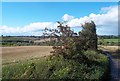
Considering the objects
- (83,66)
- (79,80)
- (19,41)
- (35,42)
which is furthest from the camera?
(19,41)

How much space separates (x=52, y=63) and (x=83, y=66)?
2028 mm

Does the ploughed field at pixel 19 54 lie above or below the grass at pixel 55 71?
below

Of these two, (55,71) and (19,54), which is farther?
(19,54)

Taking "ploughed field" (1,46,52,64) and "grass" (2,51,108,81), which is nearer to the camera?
"grass" (2,51,108,81)

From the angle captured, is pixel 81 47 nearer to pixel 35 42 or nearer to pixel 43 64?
pixel 43 64

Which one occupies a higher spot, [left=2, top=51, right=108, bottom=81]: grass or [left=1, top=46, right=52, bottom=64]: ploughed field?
[left=2, top=51, right=108, bottom=81]: grass

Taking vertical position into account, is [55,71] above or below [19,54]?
above

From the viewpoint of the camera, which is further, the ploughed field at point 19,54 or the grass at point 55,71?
the ploughed field at point 19,54

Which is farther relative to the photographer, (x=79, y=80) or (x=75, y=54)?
(x=75, y=54)

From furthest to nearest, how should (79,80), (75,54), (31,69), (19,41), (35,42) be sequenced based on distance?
(19,41) → (35,42) → (75,54) → (31,69) → (79,80)

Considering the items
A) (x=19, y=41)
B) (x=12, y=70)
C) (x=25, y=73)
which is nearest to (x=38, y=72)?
(x=25, y=73)

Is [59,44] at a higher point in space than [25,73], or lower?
higher

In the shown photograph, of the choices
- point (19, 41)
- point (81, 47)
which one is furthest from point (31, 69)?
point (19, 41)

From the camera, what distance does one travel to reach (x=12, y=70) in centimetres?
1731
